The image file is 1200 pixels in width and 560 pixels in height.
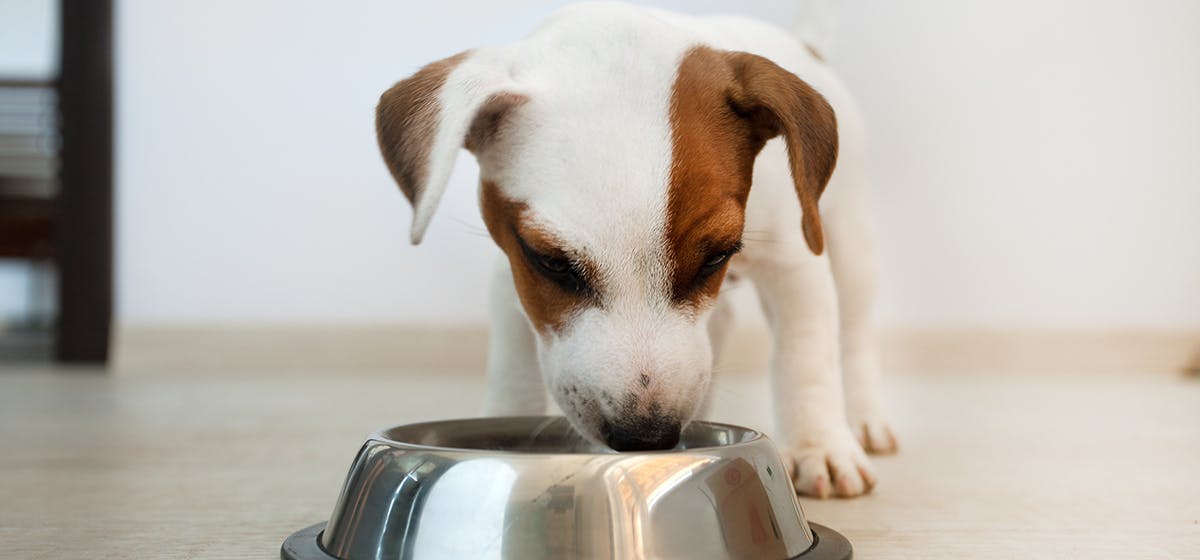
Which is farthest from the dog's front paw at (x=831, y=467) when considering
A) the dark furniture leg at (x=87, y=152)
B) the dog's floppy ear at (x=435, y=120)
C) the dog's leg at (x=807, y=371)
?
the dark furniture leg at (x=87, y=152)

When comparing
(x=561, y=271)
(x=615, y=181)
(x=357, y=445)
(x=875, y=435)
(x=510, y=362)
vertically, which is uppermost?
(x=615, y=181)

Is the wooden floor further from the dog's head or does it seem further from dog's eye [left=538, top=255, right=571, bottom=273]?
dog's eye [left=538, top=255, right=571, bottom=273]

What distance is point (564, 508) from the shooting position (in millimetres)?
1140

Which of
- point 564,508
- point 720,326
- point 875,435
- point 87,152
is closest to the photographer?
point 564,508

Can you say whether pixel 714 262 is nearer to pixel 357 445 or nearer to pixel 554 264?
pixel 554 264

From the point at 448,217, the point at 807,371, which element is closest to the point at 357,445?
the point at 807,371

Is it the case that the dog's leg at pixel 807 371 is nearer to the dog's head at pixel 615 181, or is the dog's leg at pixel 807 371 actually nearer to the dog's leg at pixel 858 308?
the dog's head at pixel 615 181

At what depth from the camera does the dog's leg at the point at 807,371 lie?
1.81 meters

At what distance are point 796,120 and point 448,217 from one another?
345 centimetres

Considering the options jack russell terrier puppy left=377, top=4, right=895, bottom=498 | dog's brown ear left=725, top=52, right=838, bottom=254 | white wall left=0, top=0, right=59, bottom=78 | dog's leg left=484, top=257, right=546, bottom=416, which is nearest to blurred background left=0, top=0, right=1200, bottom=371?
dog's leg left=484, top=257, right=546, bottom=416

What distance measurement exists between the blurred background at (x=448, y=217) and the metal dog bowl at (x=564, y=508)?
367 centimetres

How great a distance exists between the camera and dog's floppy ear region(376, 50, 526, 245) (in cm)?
150

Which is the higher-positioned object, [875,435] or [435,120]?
[435,120]

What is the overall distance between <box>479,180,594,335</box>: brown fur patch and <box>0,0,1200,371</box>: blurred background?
3308mm
